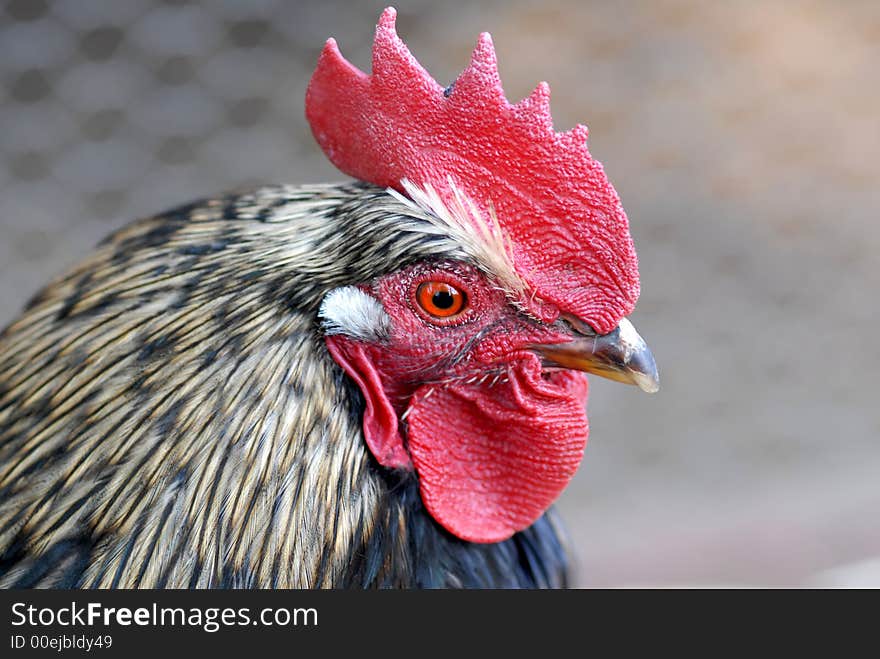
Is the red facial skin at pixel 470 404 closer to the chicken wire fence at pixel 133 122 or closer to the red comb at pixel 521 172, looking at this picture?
the red comb at pixel 521 172

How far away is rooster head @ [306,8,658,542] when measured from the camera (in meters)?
1.21

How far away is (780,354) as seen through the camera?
3.67m

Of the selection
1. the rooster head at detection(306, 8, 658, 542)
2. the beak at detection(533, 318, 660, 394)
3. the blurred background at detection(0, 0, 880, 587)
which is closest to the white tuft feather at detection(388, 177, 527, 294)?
the rooster head at detection(306, 8, 658, 542)

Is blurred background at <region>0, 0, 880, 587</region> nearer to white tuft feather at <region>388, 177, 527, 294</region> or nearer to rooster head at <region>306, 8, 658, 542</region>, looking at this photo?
rooster head at <region>306, 8, 658, 542</region>

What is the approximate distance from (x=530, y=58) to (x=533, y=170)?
2.87 meters

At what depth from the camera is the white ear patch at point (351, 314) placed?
120 centimetres

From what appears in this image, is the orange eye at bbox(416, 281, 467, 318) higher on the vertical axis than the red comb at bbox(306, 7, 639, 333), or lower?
lower

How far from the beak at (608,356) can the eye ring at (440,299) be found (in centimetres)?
12

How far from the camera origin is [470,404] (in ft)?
4.30

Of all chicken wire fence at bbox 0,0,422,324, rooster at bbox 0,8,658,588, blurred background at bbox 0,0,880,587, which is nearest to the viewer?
rooster at bbox 0,8,658,588

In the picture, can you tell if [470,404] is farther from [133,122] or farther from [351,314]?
[133,122]

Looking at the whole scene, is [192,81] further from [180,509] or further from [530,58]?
[180,509]

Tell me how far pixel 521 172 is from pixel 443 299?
20cm

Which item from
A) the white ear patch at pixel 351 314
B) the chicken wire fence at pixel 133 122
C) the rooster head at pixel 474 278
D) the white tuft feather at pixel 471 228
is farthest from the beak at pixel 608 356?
the chicken wire fence at pixel 133 122
